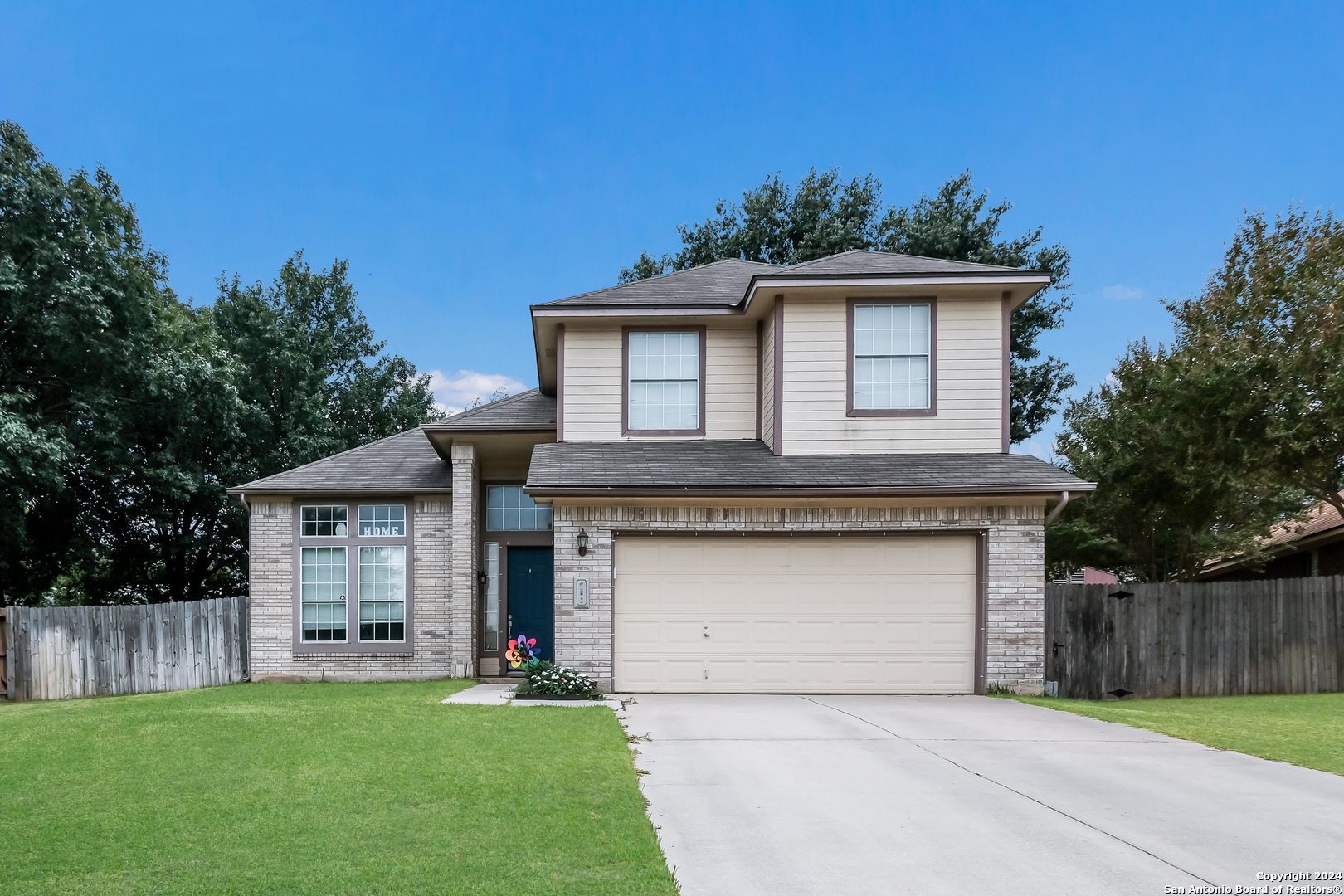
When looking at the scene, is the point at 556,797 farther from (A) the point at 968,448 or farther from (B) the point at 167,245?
(B) the point at 167,245

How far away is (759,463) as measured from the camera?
11883mm

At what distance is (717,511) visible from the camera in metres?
11.4

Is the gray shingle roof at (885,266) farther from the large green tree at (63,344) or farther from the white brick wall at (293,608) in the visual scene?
the large green tree at (63,344)

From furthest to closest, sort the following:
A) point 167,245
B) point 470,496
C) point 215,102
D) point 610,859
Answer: point 215,102, point 167,245, point 470,496, point 610,859

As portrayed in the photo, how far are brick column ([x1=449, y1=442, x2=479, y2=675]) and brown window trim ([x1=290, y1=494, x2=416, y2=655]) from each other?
824mm

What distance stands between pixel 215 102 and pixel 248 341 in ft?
32.3

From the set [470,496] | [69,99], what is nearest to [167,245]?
[69,99]

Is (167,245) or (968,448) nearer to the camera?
(968,448)

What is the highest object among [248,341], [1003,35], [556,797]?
[1003,35]

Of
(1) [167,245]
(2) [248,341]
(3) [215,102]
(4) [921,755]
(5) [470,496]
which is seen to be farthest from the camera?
(3) [215,102]

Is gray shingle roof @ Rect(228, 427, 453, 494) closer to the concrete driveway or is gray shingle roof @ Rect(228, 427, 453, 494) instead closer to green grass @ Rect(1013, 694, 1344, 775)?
the concrete driveway

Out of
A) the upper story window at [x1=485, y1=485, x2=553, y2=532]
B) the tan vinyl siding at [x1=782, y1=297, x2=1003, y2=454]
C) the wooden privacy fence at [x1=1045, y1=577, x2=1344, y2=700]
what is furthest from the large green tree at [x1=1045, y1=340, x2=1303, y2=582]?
the upper story window at [x1=485, y1=485, x2=553, y2=532]

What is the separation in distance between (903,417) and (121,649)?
1256 cm

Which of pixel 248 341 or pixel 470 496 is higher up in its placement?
pixel 248 341
